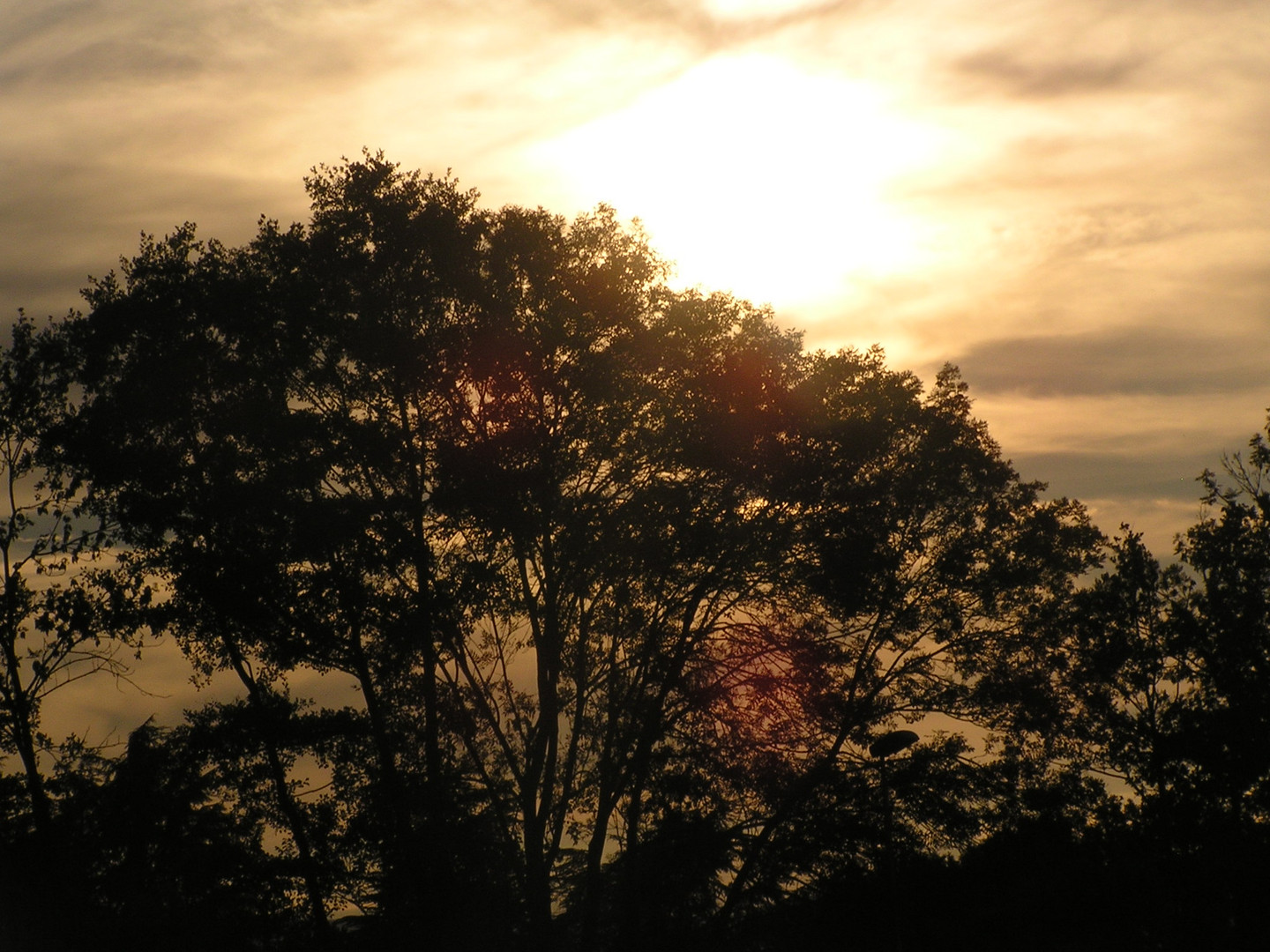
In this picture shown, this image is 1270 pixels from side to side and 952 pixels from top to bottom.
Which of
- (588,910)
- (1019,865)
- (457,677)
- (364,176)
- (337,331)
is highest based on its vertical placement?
(364,176)

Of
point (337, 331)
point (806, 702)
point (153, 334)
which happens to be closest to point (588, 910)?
point (806, 702)

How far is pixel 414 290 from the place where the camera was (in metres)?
27.0

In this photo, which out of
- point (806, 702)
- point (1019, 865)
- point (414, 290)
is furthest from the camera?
point (1019, 865)

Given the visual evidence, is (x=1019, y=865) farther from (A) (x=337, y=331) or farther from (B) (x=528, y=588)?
(A) (x=337, y=331)

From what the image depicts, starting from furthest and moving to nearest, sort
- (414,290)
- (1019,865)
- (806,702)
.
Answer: (1019,865) → (806,702) → (414,290)

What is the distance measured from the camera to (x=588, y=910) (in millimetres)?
28734

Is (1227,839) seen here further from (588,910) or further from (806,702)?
(588,910)

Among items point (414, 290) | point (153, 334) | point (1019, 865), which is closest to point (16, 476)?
point (153, 334)

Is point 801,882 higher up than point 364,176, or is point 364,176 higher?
point 364,176

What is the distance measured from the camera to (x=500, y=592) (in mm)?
26438

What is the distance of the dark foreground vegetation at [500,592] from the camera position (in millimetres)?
26500

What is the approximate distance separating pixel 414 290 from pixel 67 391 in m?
9.75

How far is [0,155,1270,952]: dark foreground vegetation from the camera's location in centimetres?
2650

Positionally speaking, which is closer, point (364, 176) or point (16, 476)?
point (364, 176)
